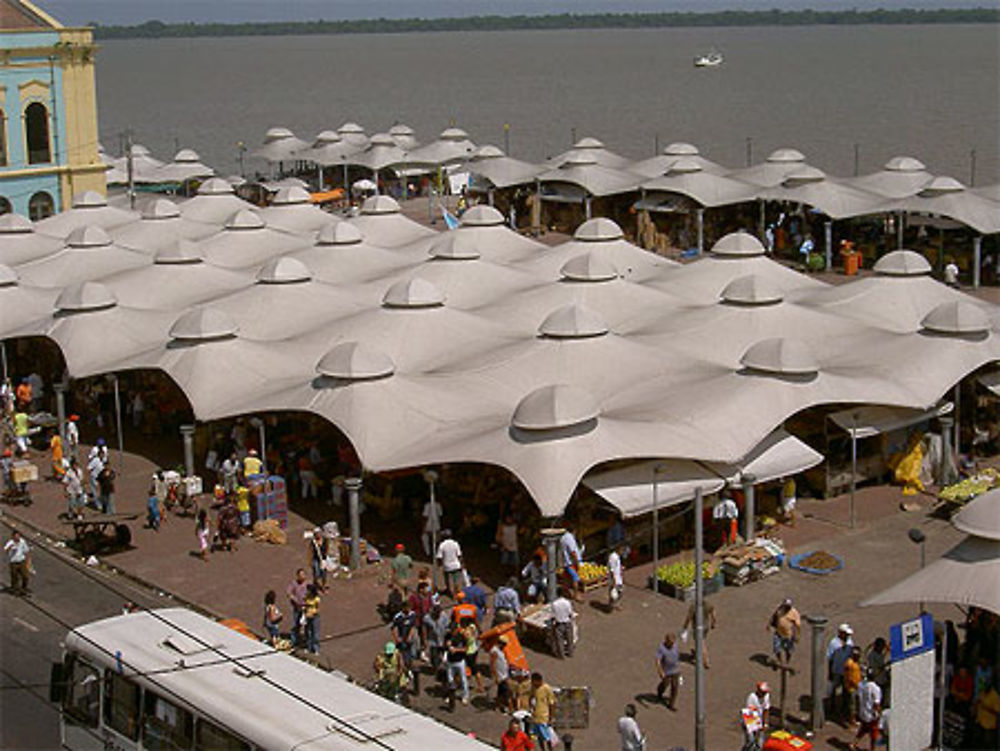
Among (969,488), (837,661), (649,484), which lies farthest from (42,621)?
(969,488)

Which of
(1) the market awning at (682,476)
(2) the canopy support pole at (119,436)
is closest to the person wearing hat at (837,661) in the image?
(1) the market awning at (682,476)

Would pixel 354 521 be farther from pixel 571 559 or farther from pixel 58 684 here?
pixel 58 684

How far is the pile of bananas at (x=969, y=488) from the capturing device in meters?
25.8

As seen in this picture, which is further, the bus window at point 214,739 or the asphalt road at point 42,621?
the asphalt road at point 42,621

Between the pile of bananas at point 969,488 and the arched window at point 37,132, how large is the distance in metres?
38.2

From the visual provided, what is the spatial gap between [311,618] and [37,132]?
38530 millimetres

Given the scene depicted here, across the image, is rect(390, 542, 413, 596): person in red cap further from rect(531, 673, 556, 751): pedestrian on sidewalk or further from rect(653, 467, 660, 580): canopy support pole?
rect(531, 673, 556, 751): pedestrian on sidewalk

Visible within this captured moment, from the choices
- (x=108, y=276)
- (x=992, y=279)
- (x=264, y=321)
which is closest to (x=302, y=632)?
(x=264, y=321)

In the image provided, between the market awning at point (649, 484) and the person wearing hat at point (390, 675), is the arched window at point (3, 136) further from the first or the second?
the person wearing hat at point (390, 675)

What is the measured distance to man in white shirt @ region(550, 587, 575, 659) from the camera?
20438mm

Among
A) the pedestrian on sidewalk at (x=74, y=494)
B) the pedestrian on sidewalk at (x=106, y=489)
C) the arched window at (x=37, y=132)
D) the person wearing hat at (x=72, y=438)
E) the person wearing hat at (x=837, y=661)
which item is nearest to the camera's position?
the person wearing hat at (x=837, y=661)

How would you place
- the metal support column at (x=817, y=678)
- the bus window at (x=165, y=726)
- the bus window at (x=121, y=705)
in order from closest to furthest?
the bus window at (x=165, y=726)
the bus window at (x=121, y=705)
the metal support column at (x=817, y=678)

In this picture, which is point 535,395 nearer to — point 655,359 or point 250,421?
point 655,359

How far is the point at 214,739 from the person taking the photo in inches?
561
